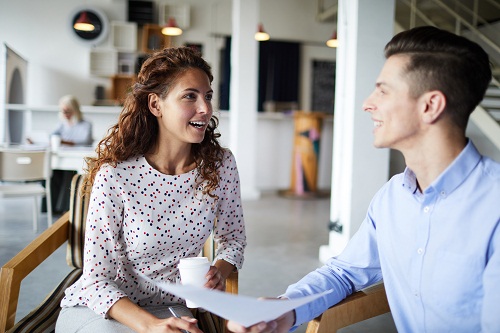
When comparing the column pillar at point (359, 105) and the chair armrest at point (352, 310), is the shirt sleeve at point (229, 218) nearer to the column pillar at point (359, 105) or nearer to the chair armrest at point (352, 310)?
the chair armrest at point (352, 310)

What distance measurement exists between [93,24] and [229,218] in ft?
29.1

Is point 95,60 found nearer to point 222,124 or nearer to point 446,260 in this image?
point 222,124

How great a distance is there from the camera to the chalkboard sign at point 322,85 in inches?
410

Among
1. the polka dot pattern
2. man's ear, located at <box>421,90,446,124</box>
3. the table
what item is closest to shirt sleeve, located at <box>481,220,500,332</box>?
man's ear, located at <box>421,90,446,124</box>

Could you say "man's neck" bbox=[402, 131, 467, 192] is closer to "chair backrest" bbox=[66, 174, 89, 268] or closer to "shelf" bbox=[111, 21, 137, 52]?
"chair backrest" bbox=[66, 174, 89, 268]

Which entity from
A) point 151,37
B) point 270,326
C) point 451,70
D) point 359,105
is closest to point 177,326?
A: point 270,326

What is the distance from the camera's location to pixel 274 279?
142 inches

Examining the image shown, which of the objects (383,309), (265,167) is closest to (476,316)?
(383,309)

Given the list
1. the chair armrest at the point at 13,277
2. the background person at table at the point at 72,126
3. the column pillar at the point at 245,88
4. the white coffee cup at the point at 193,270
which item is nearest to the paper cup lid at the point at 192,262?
the white coffee cup at the point at 193,270

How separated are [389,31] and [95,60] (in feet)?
23.1

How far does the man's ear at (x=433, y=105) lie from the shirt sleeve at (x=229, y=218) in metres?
0.78

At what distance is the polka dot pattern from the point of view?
4.95 feet

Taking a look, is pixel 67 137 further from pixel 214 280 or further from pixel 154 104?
pixel 214 280

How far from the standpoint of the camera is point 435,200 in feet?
3.76
